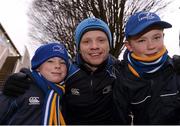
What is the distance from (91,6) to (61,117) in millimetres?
14428

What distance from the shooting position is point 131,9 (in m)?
17.2

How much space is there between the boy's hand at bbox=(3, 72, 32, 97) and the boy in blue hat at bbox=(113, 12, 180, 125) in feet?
2.49

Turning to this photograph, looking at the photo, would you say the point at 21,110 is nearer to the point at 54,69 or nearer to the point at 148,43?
the point at 54,69

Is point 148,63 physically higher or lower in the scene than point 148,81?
higher

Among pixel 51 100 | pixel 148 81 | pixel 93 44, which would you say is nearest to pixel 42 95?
pixel 51 100

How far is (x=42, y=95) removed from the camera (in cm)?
289

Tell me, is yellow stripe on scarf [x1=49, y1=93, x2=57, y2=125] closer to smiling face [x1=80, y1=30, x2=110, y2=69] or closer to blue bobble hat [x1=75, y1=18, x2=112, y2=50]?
smiling face [x1=80, y1=30, x2=110, y2=69]

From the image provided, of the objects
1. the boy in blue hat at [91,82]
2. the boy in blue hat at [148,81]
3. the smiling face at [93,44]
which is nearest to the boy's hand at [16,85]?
the boy in blue hat at [91,82]

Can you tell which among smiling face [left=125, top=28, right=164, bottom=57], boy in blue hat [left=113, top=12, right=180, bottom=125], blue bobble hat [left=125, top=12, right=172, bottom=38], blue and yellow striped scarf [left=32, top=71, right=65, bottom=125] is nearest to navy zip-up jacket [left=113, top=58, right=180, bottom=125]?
boy in blue hat [left=113, top=12, right=180, bottom=125]

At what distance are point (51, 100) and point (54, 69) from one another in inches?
11.1

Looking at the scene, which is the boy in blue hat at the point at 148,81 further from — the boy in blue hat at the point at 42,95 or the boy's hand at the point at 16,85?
the boy's hand at the point at 16,85

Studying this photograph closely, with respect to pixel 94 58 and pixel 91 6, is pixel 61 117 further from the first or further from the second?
pixel 91 6

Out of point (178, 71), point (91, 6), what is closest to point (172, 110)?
point (178, 71)

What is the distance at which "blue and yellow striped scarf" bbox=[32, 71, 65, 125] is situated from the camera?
110 inches
